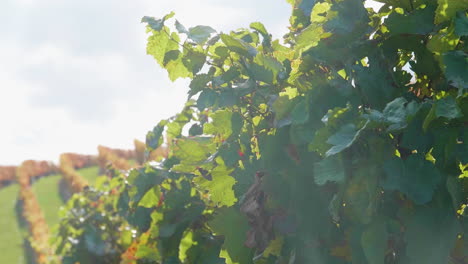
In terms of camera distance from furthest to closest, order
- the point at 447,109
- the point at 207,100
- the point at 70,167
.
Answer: the point at 70,167
the point at 207,100
the point at 447,109

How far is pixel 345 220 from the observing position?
7.09 ft

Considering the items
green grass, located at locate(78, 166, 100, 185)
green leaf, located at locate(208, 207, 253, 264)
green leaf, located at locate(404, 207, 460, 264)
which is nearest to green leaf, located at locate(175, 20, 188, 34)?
green leaf, located at locate(208, 207, 253, 264)

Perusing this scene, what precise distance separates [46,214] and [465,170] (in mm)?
19685

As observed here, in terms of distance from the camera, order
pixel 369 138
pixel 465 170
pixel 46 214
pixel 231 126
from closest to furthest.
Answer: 1. pixel 369 138
2. pixel 465 170
3. pixel 231 126
4. pixel 46 214

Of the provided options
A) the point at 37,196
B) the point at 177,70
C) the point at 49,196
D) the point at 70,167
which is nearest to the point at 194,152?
the point at 177,70

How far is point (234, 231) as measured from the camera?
2533mm

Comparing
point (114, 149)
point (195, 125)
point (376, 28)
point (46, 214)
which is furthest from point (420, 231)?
point (114, 149)

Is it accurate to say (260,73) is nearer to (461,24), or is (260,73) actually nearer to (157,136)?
(461,24)

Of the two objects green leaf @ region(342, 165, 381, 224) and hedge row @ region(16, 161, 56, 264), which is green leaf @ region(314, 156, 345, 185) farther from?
hedge row @ region(16, 161, 56, 264)

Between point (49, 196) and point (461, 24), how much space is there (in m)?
22.9

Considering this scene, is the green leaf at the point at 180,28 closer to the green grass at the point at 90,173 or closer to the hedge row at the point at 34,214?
the hedge row at the point at 34,214

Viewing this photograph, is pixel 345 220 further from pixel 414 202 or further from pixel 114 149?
pixel 114 149

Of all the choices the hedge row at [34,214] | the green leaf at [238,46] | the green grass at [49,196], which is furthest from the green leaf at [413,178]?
the green grass at [49,196]

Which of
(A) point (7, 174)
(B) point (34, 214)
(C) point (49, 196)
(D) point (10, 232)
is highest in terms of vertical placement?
(A) point (7, 174)
